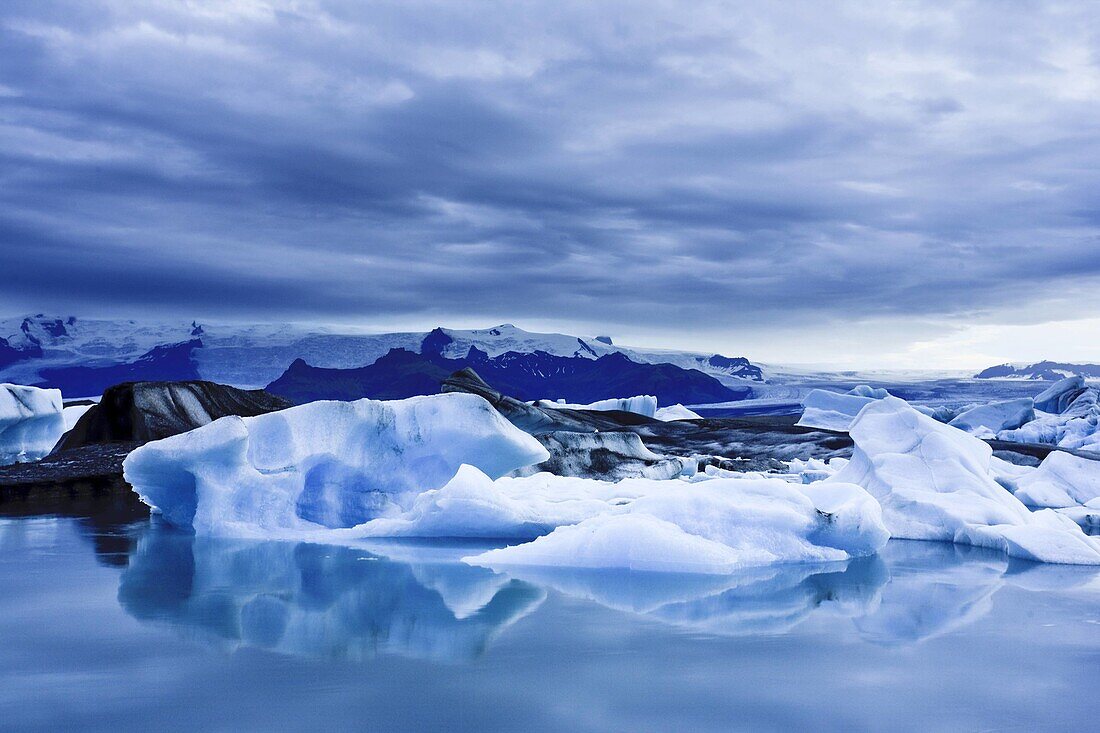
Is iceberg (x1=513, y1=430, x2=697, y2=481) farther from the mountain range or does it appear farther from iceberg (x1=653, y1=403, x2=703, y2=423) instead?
the mountain range

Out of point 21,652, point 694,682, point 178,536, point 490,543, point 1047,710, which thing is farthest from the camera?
point 178,536

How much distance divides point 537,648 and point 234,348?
252ft

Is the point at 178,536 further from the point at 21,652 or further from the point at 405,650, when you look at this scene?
the point at 405,650

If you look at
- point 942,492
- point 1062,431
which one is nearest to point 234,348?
point 1062,431

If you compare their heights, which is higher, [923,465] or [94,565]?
[923,465]

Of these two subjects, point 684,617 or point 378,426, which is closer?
point 684,617

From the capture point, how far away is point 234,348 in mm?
77250

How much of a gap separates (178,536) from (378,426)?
105 inches

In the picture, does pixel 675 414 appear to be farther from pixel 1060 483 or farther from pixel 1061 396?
pixel 1060 483

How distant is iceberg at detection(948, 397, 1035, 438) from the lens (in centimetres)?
3103

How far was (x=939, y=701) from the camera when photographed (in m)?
4.20

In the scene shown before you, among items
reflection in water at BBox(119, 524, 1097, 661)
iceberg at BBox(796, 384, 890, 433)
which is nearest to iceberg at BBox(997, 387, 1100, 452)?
iceberg at BBox(796, 384, 890, 433)

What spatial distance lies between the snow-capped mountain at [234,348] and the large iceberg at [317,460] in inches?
2528

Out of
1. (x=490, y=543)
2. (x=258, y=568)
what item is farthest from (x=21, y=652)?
(x=490, y=543)
